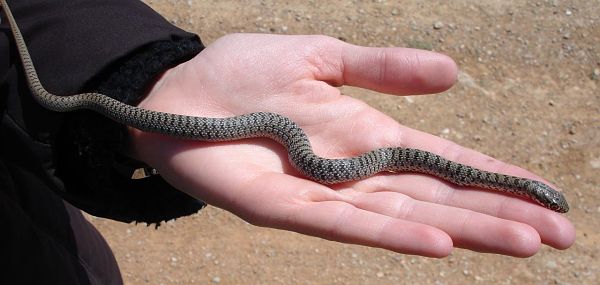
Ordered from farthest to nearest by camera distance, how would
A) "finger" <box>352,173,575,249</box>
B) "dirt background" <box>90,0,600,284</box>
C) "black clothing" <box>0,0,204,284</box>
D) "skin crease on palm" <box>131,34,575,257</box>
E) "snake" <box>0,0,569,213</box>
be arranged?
"dirt background" <box>90,0,600,284</box> < "snake" <box>0,0,569,213</box> < "black clothing" <box>0,0,204,284</box> < "finger" <box>352,173,575,249</box> < "skin crease on palm" <box>131,34,575,257</box>

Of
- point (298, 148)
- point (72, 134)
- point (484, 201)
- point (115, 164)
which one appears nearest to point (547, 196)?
point (484, 201)

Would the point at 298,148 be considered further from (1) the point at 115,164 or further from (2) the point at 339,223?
(1) the point at 115,164

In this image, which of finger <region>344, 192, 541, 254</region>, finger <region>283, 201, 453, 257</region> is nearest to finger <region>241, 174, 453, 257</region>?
finger <region>283, 201, 453, 257</region>

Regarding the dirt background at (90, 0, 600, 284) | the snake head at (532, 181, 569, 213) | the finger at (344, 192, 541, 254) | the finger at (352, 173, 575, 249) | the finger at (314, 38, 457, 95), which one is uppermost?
the finger at (314, 38, 457, 95)

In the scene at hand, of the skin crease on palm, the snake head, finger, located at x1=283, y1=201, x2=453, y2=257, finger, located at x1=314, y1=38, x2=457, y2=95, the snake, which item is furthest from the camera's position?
finger, located at x1=314, y1=38, x2=457, y2=95

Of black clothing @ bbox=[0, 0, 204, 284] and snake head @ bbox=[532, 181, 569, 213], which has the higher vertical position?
black clothing @ bbox=[0, 0, 204, 284]

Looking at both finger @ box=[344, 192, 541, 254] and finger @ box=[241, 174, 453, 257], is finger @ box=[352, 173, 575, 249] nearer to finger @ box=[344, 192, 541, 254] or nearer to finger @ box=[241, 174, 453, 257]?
finger @ box=[344, 192, 541, 254]

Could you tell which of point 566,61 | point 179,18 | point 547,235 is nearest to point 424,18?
point 566,61
